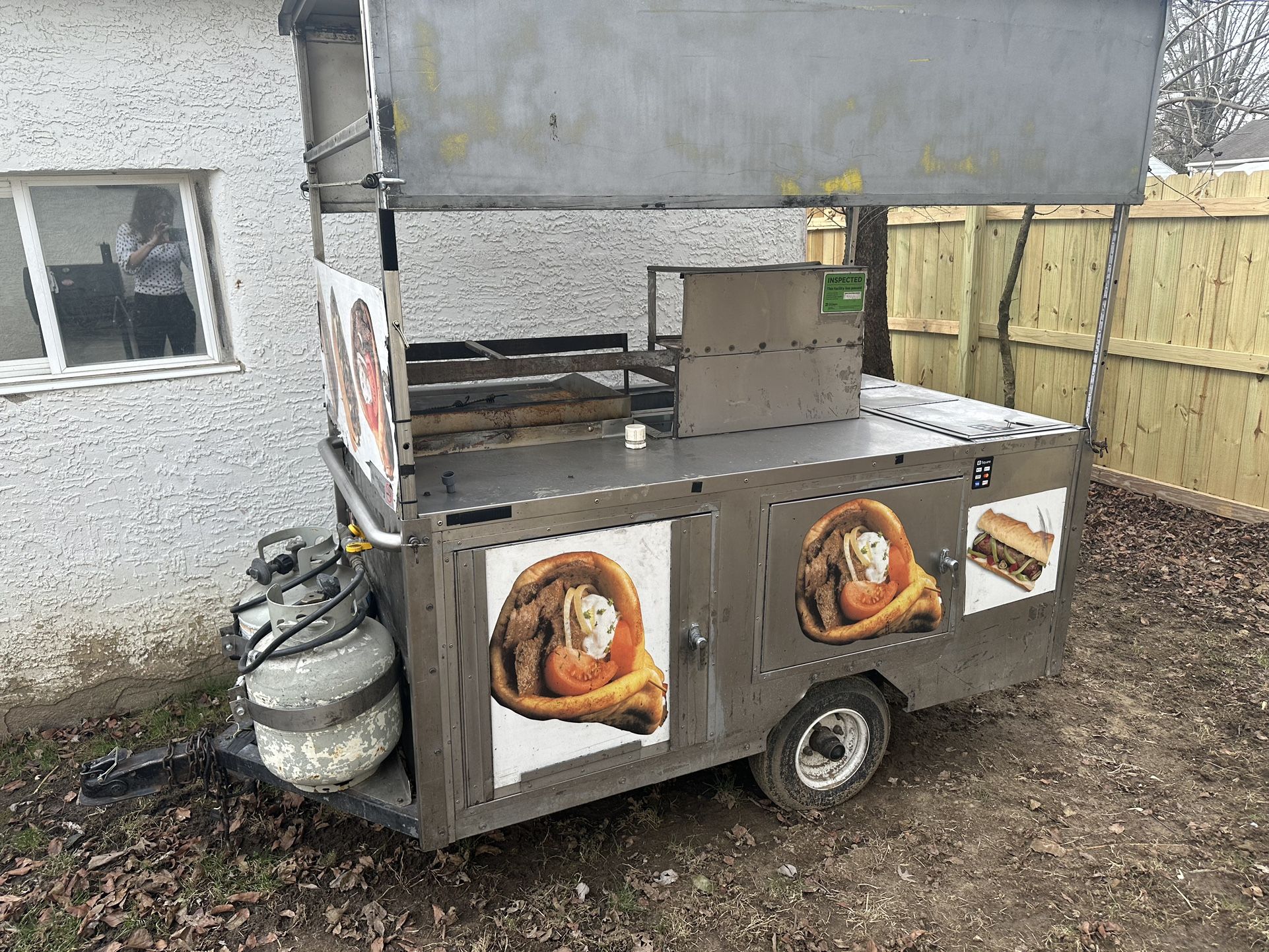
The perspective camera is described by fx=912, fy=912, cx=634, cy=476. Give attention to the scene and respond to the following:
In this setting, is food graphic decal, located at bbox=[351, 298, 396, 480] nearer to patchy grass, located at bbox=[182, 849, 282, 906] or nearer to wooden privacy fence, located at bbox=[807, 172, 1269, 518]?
patchy grass, located at bbox=[182, 849, 282, 906]

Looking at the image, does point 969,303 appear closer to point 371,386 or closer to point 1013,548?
point 1013,548

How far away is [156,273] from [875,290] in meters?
5.38

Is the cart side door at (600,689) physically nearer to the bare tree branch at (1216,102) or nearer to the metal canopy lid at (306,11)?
the metal canopy lid at (306,11)

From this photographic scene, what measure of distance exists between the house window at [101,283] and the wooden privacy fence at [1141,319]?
21.1 feet

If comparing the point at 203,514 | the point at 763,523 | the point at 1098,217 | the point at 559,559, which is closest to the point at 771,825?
the point at 763,523

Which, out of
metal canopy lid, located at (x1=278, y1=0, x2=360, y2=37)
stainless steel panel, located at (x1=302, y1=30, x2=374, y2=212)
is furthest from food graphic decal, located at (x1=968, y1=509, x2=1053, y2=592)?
metal canopy lid, located at (x1=278, y1=0, x2=360, y2=37)

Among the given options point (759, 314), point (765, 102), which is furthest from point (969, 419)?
point (765, 102)

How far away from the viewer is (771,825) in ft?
12.4

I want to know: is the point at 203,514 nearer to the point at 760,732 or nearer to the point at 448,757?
the point at 448,757

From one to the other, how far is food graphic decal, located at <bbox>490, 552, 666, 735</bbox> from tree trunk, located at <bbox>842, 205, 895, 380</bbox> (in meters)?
5.11

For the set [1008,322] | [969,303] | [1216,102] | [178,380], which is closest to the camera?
[178,380]

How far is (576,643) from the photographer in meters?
3.02

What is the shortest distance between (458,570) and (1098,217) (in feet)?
22.5

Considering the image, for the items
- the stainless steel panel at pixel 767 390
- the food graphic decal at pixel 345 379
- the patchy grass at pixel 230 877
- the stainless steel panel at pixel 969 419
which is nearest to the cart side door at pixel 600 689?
the stainless steel panel at pixel 767 390
